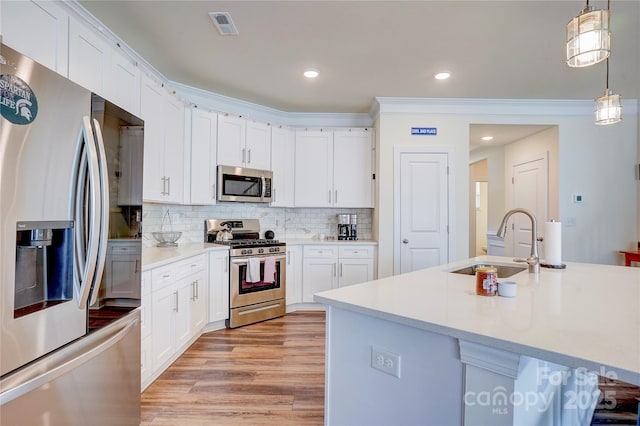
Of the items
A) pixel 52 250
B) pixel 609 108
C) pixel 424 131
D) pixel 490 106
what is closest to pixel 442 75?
pixel 424 131

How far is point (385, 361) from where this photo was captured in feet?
4.05

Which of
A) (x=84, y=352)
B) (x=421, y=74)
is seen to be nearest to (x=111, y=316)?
(x=84, y=352)

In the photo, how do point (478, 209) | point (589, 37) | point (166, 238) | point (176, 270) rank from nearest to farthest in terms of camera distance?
1. point (589, 37)
2. point (176, 270)
3. point (166, 238)
4. point (478, 209)

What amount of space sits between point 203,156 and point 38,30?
199 centimetres

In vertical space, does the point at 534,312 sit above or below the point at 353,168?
below

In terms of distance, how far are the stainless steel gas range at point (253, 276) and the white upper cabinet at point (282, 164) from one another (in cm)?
72

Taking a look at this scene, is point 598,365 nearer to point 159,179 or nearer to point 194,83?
point 159,179

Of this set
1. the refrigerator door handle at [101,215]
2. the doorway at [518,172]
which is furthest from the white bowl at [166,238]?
the doorway at [518,172]

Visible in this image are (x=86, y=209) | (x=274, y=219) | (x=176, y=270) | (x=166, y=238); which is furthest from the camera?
(x=274, y=219)

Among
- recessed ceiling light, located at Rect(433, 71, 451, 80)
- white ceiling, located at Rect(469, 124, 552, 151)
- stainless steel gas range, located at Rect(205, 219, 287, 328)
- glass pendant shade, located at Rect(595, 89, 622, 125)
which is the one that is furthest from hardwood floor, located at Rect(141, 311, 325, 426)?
white ceiling, located at Rect(469, 124, 552, 151)

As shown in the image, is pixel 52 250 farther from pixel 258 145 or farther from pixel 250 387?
pixel 258 145

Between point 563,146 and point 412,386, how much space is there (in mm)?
4318

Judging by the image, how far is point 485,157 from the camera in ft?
20.3

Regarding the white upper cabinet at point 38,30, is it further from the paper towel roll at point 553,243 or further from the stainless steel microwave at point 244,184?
the paper towel roll at point 553,243
